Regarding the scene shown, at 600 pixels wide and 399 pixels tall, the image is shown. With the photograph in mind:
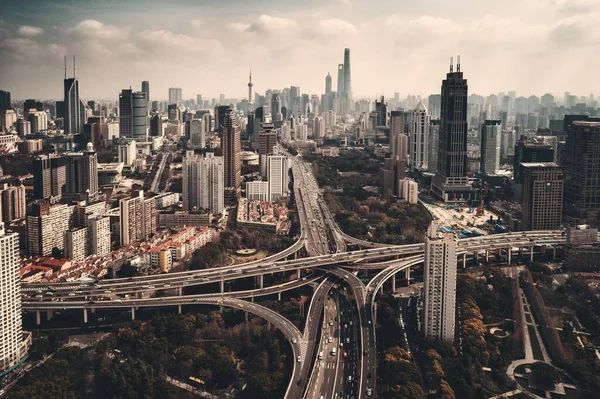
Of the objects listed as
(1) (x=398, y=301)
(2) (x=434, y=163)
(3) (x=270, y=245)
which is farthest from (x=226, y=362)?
(2) (x=434, y=163)

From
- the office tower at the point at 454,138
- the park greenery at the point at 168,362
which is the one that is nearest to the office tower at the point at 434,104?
the office tower at the point at 454,138

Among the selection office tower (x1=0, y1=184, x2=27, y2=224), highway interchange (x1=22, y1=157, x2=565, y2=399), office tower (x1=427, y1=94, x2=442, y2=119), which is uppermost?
office tower (x1=427, y1=94, x2=442, y2=119)

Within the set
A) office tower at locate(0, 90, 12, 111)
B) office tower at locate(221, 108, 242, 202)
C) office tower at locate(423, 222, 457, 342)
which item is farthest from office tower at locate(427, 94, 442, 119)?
office tower at locate(423, 222, 457, 342)

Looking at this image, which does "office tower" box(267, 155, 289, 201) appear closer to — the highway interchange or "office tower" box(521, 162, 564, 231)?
the highway interchange

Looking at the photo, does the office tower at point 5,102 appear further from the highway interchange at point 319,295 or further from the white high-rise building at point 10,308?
the white high-rise building at point 10,308

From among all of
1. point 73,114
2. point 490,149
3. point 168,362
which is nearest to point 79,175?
point 168,362

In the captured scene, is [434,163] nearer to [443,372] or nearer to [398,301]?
[398,301]

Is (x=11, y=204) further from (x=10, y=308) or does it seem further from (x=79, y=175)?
(x=10, y=308)
